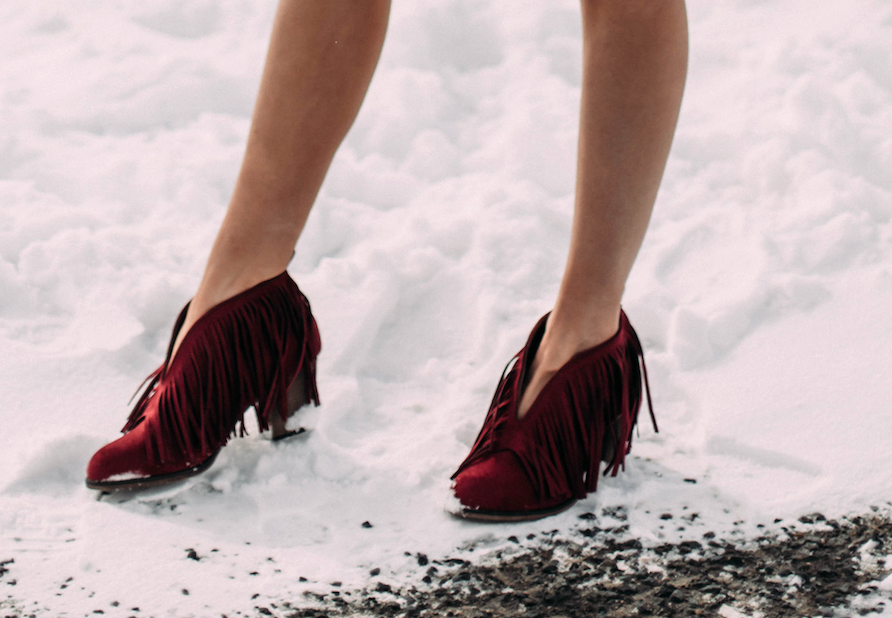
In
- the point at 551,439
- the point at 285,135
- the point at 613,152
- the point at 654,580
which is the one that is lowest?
the point at 654,580

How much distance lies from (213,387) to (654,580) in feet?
1.80

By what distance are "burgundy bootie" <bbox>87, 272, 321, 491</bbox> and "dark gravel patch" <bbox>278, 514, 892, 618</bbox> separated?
27 cm

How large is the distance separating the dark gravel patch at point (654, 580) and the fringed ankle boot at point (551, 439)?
0.06m

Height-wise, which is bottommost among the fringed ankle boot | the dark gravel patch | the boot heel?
the dark gravel patch

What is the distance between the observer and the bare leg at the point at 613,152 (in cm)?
102

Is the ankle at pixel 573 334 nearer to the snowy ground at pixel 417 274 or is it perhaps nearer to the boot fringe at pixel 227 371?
the snowy ground at pixel 417 274

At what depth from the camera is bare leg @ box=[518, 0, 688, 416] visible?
102 cm

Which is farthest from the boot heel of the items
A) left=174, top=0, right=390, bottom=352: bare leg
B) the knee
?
the knee

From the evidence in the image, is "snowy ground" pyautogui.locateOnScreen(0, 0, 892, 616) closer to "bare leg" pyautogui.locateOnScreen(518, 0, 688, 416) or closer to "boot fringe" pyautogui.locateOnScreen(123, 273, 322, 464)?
"boot fringe" pyautogui.locateOnScreen(123, 273, 322, 464)

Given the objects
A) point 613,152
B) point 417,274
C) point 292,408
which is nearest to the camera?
point 613,152

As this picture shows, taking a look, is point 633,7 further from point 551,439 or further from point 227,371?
point 227,371

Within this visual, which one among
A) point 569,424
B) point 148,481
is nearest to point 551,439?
point 569,424

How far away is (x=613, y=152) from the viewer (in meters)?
1.05

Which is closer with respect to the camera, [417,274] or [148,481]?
[148,481]
